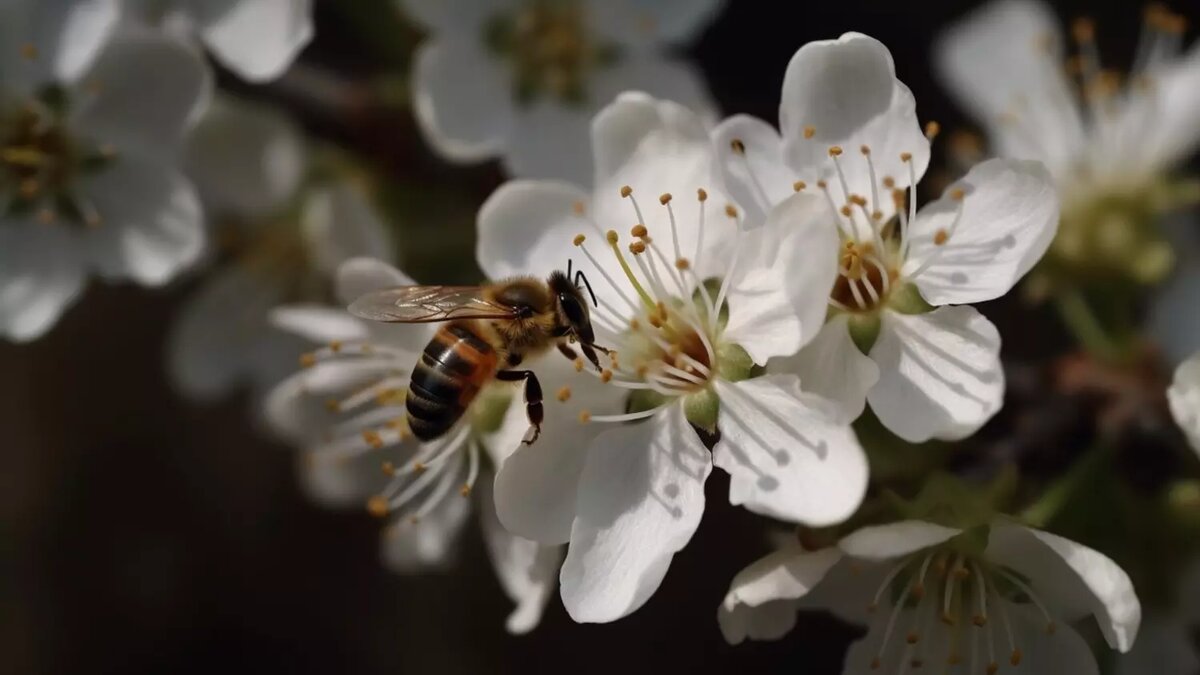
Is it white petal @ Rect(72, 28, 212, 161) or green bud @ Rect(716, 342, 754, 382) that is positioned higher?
white petal @ Rect(72, 28, 212, 161)

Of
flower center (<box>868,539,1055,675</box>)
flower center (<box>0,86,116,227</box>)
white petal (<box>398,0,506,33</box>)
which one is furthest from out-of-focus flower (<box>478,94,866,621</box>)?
flower center (<box>0,86,116,227</box>)

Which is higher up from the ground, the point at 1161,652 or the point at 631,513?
the point at 631,513

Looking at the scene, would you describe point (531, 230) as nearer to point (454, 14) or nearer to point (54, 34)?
point (454, 14)

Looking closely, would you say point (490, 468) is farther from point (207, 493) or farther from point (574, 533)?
point (207, 493)

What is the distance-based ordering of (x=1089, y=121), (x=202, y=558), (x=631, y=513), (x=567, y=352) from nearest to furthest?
(x=631, y=513)
(x=567, y=352)
(x=1089, y=121)
(x=202, y=558)

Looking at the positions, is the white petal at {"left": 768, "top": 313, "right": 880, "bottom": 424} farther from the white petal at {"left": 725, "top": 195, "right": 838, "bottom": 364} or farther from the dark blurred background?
the dark blurred background

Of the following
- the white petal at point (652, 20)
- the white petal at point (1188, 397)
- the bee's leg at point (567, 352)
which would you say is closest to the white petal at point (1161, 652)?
the white petal at point (1188, 397)

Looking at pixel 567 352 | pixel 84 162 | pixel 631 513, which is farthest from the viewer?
pixel 84 162

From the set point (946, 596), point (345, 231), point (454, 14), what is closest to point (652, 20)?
point (454, 14)
